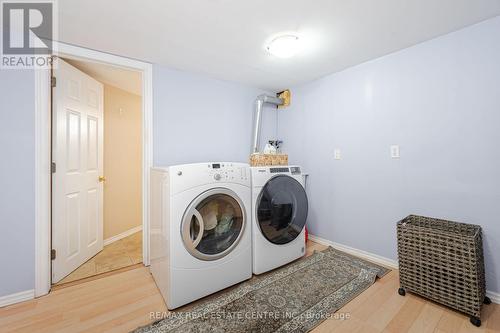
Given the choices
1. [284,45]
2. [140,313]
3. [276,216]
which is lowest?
[140,313]

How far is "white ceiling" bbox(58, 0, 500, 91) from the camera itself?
4.48ft

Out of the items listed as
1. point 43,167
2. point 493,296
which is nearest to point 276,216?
point 493,296

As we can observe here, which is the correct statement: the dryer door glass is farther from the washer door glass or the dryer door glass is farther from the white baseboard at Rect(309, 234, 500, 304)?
the white baseboard at Rect(309, 234, 500, 304)

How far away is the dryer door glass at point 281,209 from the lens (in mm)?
1892

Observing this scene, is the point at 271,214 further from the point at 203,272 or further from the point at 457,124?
the point at 457,124

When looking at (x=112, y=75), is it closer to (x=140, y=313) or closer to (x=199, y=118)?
(x=199, y=118)

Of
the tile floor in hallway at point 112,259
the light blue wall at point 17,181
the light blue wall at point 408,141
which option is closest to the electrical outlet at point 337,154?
the light blue wall at point 408,141

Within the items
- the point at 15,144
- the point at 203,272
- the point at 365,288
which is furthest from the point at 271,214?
the point at 15,144

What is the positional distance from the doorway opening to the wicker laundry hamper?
2483 millimetres

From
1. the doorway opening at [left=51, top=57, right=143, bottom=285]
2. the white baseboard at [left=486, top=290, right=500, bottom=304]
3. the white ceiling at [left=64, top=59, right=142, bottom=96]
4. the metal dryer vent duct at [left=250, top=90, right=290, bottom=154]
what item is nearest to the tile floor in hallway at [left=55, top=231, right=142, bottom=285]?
the doorway opening at [left=51, top=57, right=143, bottom=285]

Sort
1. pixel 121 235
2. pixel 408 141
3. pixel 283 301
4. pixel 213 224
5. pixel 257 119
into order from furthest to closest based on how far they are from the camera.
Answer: pixel 121 235
pixel 257 119
pixel 408 141
pixel 213 224
pixel 283 301

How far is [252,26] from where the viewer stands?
1575mm

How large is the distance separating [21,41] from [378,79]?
304 cm

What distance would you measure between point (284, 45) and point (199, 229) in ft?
5.26
